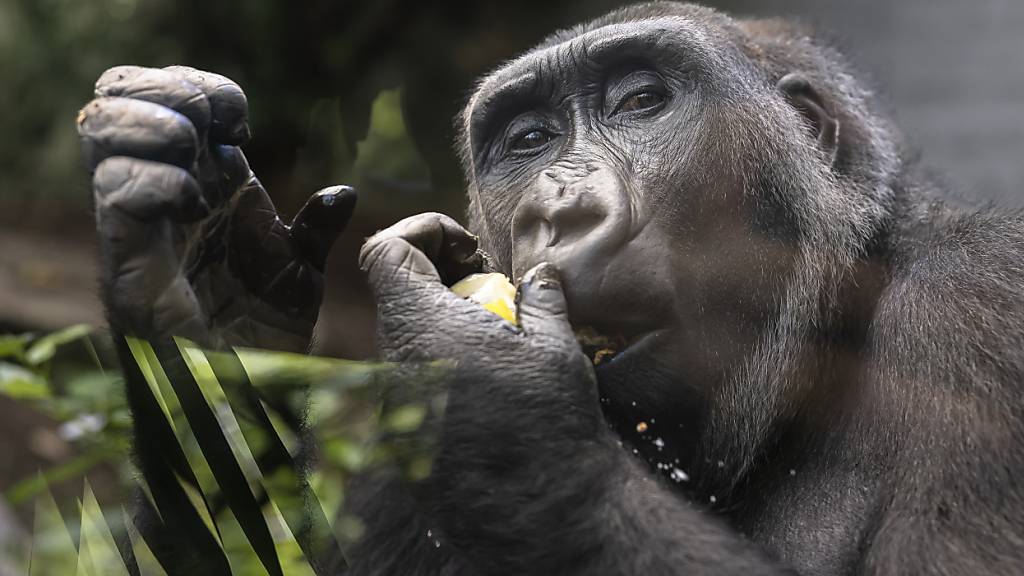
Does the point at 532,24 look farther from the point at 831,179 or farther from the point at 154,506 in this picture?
the point at 154,506

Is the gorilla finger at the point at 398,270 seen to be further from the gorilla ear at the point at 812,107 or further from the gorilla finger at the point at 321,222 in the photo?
the gorilla ear at the point at 812,107

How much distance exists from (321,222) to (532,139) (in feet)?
2.09

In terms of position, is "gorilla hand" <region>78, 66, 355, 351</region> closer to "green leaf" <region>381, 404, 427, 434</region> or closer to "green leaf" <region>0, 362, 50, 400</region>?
"green leaf" <region>381, 404, 427, 434</region>

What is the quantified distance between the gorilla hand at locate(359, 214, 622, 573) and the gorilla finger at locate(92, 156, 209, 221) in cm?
47

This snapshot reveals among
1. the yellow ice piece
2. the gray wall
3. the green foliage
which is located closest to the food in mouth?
the yellow ice piece

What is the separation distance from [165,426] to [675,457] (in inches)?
47.1

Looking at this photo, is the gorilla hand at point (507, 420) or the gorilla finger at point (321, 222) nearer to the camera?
the gorilla hand at point (507, 420)

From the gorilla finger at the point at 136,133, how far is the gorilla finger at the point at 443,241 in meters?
0.46

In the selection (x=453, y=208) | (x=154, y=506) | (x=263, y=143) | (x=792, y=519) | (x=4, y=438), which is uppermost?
(x=154, y=506)

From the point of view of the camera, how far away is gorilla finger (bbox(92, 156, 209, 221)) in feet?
6.50

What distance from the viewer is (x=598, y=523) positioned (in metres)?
2.00

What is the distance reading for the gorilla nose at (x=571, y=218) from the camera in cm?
230

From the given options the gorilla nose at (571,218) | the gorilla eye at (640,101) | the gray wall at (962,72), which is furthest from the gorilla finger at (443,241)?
the gray wall at (962,72)

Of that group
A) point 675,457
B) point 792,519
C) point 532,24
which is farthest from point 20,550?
point 532,24
